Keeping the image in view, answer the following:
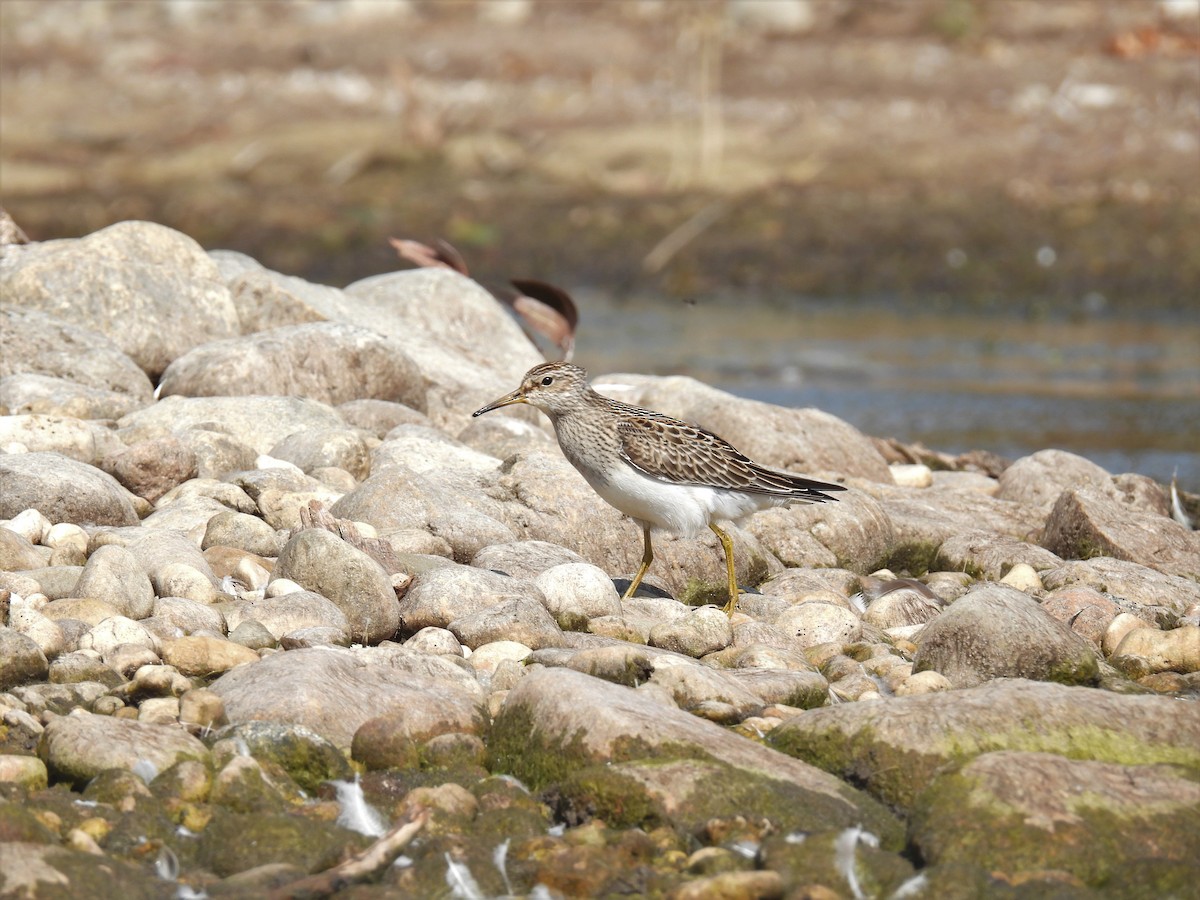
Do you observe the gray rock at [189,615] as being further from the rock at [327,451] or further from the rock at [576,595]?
the rock at [327,451]

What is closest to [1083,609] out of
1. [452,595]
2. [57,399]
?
[452,595]

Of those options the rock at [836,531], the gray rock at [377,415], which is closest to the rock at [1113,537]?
the rock at [836,531]

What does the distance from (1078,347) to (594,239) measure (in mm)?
9422

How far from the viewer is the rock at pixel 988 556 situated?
9359mm

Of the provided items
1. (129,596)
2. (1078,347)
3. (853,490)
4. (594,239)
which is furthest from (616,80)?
(129,596)

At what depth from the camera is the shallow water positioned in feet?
59.3

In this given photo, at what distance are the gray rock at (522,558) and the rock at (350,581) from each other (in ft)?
2.64

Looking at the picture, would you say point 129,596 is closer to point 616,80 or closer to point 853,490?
point 853,490

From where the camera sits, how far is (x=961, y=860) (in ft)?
17.3

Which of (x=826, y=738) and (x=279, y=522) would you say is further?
(x=279, y=522)

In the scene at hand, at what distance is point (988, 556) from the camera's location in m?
9.46

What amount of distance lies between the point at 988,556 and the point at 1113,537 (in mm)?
788

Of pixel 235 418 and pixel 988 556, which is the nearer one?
pixel 988 556

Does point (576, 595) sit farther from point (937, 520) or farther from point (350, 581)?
point (937, 520)
